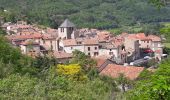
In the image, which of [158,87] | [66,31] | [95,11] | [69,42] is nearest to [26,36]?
[66,31]

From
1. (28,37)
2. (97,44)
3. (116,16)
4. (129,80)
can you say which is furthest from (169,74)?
(116,16)

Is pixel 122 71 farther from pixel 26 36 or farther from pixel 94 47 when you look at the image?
pixel 26 36

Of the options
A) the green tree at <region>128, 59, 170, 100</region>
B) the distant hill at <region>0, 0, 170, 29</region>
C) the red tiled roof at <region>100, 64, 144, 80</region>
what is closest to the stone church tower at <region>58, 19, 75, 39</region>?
the red tiled roof at <region>100, 64, 144, 80</region>

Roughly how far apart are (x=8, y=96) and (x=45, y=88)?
311 centimetres

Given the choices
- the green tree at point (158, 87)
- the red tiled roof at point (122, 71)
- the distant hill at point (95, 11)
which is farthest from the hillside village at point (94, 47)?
the distant hill at point (95, 11)

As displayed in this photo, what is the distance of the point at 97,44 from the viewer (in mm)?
52500

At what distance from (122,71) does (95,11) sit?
7984cm

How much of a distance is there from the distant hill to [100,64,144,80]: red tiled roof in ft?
177

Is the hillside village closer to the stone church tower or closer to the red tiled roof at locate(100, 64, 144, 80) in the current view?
the stone church tower

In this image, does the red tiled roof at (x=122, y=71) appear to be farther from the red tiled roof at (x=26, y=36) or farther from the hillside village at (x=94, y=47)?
the red tiled roof at (x=26, y=36)

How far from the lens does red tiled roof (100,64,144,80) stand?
124ft

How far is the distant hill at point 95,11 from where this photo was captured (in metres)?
103

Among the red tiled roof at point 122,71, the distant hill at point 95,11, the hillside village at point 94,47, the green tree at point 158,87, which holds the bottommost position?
the red tiled roof at point 122,71

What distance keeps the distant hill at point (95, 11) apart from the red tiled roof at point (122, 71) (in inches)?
2127
